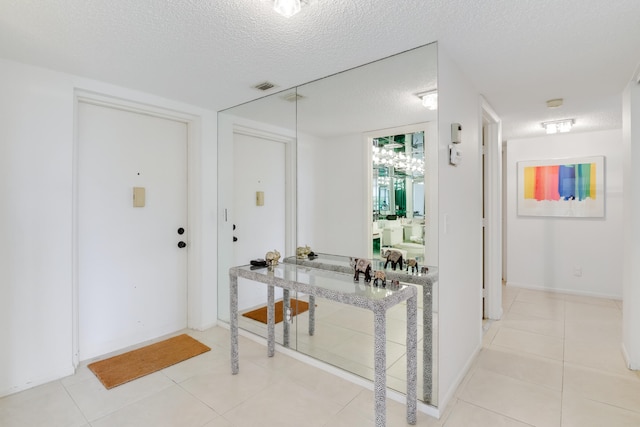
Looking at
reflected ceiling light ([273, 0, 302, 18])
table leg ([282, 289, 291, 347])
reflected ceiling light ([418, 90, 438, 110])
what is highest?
reflected ceiling light ([273, 0, 302, 18])

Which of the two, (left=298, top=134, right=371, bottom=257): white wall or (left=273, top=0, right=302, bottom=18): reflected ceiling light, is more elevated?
(left=273, top=0, right=302, bottom=18): reflected ceiling light

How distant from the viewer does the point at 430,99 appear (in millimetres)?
2033

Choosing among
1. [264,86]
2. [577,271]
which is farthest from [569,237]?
[264,86]

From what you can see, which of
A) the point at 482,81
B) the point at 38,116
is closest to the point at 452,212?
the point at 482,81

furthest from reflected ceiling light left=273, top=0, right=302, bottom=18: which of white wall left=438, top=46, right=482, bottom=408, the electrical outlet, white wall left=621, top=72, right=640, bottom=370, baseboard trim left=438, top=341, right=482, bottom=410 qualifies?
the electrical outlet

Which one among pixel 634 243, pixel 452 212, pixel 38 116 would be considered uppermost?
pixel 38 116

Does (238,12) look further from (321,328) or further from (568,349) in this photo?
(568,349)

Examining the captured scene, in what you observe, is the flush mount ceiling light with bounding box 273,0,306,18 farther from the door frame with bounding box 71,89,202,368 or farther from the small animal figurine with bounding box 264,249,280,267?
the door frame with bounding box 71,89,202,368

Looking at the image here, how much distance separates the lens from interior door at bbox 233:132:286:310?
3129 millimetres

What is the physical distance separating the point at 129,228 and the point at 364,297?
7.63ft

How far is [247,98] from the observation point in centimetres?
306

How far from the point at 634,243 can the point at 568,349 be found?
1094 mm

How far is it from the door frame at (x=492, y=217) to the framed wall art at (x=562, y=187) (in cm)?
162

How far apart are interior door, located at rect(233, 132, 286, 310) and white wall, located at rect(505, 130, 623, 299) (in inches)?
150
